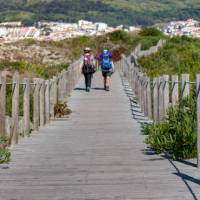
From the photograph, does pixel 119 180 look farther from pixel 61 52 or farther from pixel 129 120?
pixel 61 52

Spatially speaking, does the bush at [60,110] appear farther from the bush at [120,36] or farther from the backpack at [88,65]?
the bush at [120,36]

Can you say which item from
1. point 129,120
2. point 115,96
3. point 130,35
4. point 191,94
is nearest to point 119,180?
point 191,94

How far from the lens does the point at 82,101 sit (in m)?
30.8

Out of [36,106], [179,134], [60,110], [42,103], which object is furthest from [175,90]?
[60,110]

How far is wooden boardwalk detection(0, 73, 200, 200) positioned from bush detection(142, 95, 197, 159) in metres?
0.24

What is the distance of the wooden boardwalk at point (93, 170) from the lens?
32.4 ft

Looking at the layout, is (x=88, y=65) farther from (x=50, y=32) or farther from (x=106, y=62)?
(x=50, y=32)

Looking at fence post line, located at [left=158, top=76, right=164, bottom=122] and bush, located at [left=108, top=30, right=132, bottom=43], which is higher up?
fence post line, located at [left=158, top=76, right=164, bottom=122]

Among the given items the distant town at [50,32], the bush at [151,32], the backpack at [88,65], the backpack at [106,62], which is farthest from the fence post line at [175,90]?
the distant town at [50,32]

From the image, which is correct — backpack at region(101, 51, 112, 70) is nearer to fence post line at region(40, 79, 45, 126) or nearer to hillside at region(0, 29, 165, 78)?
fence post line at region(40, 79, 45, 126)

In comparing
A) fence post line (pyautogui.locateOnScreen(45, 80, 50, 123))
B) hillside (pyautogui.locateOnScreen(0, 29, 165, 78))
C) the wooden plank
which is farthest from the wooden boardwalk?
hillside (pyautogui.locateOnScreen(0, 29, 165, 78))

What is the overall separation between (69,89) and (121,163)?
22267 millimetres

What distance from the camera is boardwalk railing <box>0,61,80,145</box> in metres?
14.9

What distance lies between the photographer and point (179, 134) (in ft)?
44.3
